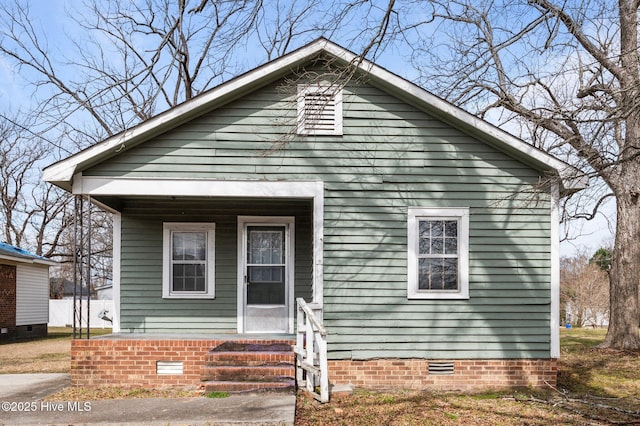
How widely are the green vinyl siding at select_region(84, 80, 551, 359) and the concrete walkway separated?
78.1 inches

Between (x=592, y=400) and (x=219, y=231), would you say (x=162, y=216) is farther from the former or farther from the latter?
(x=592, y=400)

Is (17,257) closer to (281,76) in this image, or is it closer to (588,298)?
(281,76)

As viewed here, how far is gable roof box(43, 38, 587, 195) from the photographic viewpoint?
8320 mm

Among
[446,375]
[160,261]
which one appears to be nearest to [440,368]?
[446,375]

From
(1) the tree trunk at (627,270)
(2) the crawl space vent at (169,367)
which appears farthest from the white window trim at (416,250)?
(1) the tree trunk at (627,270)

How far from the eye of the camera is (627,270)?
43.6 ft

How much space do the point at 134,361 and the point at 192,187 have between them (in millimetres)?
2777

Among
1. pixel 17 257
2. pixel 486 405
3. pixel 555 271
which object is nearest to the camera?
pixel 486 405

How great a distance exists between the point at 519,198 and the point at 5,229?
35.3m

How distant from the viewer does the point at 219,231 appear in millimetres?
10500

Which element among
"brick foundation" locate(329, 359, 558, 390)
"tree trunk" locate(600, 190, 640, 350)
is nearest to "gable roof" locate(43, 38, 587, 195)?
"brick foundation" locate(329, 359, 558, 390)

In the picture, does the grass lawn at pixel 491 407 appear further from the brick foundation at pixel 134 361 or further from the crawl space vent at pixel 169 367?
the crawl space vent at pixel 169 367

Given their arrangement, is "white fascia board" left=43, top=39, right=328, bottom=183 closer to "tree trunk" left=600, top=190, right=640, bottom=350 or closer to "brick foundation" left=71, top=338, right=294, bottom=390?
"brick foundation" left=71, top=338, right=294, bottom=390

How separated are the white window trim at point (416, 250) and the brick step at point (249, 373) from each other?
2326 millimetres
